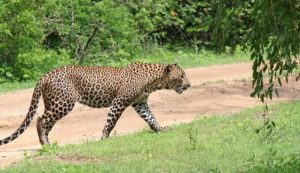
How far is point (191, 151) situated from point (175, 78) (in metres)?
3.09

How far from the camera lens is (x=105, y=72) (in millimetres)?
14180

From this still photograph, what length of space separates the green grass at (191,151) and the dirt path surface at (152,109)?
1.20m

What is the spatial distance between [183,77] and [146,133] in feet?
4.56

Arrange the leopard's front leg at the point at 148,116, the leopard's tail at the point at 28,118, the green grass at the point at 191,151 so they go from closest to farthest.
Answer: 1. the green grass at the point at 191,151
2. the leopard's tail at the point at 28,118
3. the leopard's front leg at the point at 148,116

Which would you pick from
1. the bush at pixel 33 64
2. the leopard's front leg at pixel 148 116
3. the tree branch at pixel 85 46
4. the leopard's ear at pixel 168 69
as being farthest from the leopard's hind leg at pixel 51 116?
the tree branch at pixel 85 46

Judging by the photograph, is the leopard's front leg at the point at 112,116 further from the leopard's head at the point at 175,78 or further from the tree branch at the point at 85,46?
the tree branch at the point at 85,46

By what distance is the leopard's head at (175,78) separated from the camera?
14422mm

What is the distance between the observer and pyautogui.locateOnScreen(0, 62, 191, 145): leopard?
1354cm

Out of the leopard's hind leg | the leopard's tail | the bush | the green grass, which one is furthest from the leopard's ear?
the bush

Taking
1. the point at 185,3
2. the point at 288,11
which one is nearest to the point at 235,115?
the point at 288,11

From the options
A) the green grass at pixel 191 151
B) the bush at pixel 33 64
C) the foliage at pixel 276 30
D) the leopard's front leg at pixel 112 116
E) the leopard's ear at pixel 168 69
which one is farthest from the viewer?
the bush at pixel 33 64

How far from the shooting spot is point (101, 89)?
1398 centimetres

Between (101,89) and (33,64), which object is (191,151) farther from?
(33,64)

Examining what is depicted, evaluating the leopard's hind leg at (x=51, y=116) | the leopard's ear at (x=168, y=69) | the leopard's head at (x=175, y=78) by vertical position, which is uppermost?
the leopard's ear at (x=168, y=69)
